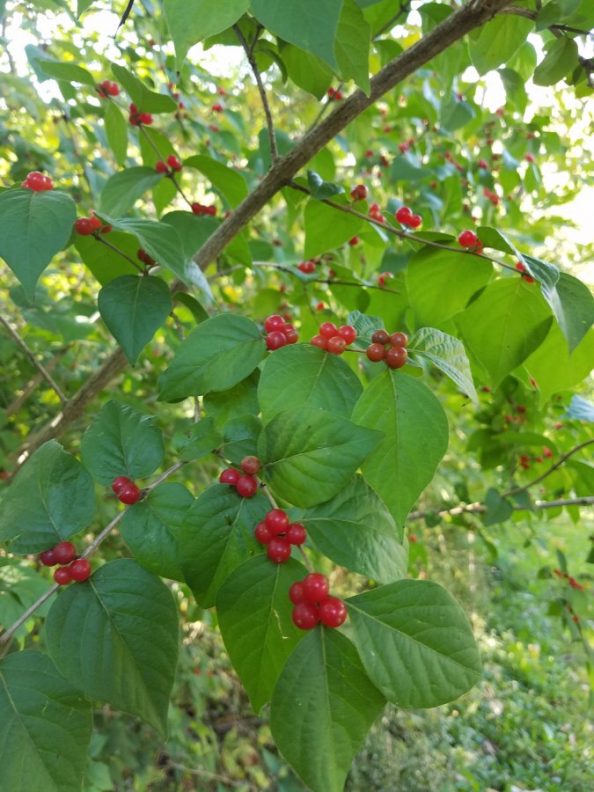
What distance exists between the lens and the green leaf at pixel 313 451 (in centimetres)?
Answer: 47

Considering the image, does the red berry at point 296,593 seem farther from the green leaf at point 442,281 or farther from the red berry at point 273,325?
the green leaf at point 442,281

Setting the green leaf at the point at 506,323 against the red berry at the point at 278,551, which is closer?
the red berry at the point at 278,551

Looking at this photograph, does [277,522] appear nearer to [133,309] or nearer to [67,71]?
[133,309]

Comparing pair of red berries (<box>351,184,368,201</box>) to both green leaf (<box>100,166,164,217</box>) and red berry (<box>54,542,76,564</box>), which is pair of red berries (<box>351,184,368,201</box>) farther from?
red berry (<box>54,542,76,564</box>)

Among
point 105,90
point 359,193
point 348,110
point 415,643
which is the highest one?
point 105,90

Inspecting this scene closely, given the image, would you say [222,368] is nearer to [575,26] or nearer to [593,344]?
[593,344]

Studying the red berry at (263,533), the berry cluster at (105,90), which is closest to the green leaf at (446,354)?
the red berry at (263,533)

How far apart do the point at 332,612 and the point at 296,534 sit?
7cm

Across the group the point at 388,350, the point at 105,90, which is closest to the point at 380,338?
the point at 388,350

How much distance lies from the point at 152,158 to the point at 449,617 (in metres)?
0.87

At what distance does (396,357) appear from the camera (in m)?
0.54

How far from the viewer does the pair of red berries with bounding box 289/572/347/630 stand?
1.45 feet

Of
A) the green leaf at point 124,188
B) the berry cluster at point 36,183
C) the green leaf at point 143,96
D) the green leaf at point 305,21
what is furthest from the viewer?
the green leaf at point 124,188

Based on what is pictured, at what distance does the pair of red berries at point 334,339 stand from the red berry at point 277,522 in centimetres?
17
